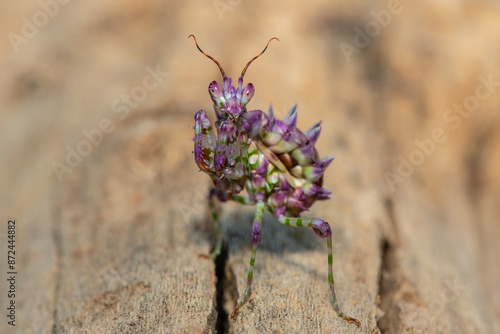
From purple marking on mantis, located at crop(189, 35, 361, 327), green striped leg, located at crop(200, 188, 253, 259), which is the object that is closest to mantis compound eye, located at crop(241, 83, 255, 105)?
purple marking on mantis, located at crop(189, 35, 361, 327)

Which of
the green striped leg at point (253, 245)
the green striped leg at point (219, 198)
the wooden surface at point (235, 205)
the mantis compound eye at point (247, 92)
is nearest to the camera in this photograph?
the green striped leg at point (253, 245)

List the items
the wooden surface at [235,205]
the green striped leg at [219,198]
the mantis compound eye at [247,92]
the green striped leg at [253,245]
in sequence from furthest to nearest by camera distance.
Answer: the green striped leg at [219,198] → the wooden surface at [235,205] → the mantis compound eye at [247,92] → the green striped leg at [253,245]

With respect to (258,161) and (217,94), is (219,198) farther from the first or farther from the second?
(217,94)

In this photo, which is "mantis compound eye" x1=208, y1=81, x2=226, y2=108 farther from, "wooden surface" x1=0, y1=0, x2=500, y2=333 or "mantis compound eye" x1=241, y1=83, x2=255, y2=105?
"wooden surface" x1=0, y1=0, x2=500, y2=333

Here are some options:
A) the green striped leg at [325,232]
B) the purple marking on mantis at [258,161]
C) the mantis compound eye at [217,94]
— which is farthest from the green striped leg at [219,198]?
the mantis compound eye at [217,94]

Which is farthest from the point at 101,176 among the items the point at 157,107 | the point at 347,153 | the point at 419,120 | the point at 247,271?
the point at 419,120

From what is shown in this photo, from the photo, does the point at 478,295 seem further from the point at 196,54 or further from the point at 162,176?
the point at 196,54

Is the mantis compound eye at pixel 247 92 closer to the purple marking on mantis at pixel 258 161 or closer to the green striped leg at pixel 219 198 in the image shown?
the purple marking on mantis at pixel 258 161

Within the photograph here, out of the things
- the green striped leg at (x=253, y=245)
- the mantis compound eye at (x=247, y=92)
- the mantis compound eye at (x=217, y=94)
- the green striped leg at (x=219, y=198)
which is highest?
the mantis compound eye at (x=247, y=92)
